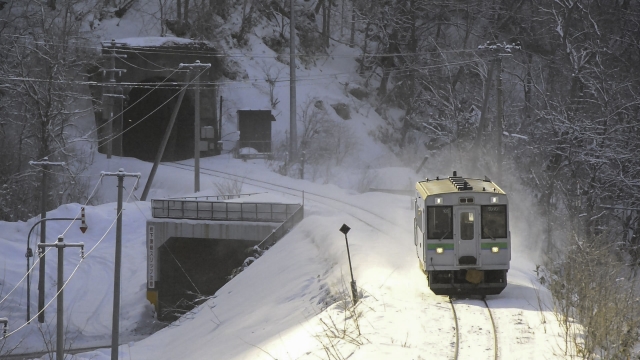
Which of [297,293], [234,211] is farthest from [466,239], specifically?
[234,211]

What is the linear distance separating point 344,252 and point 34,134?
30.2m

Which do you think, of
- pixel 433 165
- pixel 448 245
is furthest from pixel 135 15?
pixel 448 245

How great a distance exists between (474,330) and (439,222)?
3010 millimetres

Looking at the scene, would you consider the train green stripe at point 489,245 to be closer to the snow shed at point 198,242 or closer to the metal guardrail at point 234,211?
the snow shed at point 198,242

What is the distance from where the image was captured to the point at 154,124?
56844mm

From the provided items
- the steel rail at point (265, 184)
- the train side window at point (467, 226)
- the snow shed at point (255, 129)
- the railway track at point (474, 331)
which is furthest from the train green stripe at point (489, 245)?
the snow shed at point (255, 129)

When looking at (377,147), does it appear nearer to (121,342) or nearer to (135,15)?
(135,15)

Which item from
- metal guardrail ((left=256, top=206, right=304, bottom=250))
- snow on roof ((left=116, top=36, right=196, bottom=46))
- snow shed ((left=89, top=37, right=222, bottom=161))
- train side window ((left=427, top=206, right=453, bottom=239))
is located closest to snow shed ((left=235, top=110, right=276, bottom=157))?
snow shed ((left=89, top=37, right=222, bottom=161))

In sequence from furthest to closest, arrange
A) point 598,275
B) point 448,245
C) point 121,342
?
point 121,342 < point 448,245 < point 598,275

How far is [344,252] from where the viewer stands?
949 inches

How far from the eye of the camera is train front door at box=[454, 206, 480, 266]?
17.1 m

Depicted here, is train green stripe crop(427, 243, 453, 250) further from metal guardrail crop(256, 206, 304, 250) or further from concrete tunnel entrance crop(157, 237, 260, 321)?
concrete tunnel entrance crop(157, 237, 260, 321)

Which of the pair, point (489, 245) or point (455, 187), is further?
point (455, 187)

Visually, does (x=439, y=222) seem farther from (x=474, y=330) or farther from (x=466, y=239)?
(x=474, y=330)
